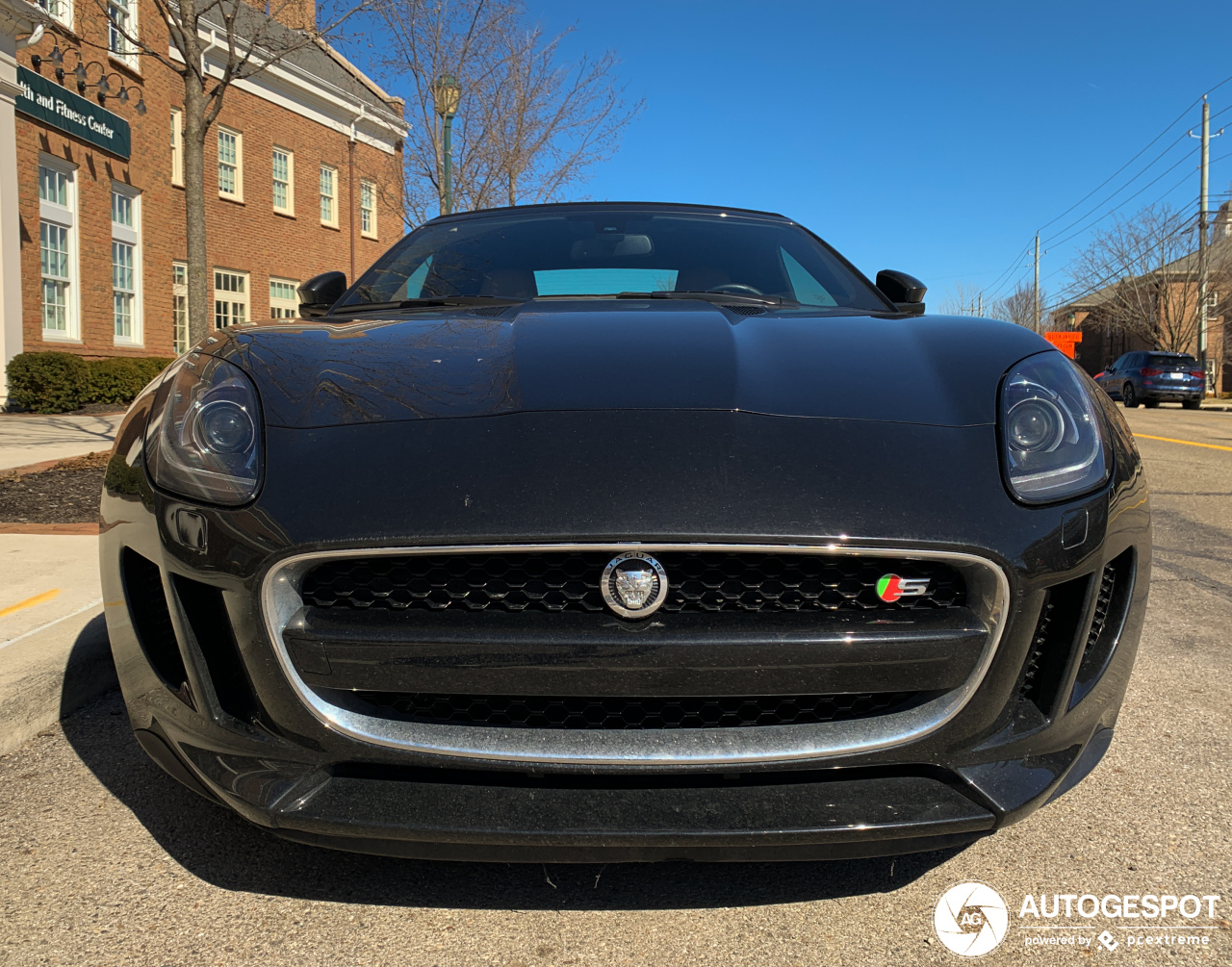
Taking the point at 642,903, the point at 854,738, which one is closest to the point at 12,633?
Answer: the point at 642,903

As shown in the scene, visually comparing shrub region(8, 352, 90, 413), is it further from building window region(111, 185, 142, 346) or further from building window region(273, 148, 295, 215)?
building window region(273, 148, 295, 215)

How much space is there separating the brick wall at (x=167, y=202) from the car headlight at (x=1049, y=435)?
13.9 meters

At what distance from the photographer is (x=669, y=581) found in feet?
4.90

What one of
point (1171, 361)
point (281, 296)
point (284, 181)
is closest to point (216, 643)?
point (281, 296)

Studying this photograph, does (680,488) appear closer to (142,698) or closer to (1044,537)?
(1044,537)

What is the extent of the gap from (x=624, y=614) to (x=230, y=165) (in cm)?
2145

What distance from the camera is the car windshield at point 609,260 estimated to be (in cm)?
287

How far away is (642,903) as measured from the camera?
1693 millimetres

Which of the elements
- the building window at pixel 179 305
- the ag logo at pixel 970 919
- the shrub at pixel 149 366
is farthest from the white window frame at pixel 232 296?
the ag logo at pixel 970 919

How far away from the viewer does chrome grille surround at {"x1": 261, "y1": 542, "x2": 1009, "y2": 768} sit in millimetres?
1443

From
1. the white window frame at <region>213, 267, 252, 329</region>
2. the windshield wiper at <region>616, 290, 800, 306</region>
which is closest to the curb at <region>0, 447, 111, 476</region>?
the windshield wiper at <region>616, 290, 800, 306</region>

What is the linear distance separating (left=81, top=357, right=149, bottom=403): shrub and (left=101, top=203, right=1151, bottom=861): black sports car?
43.1ft

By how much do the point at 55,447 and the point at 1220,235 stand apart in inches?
1924

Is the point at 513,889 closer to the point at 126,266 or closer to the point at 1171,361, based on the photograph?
the point at 126,266
